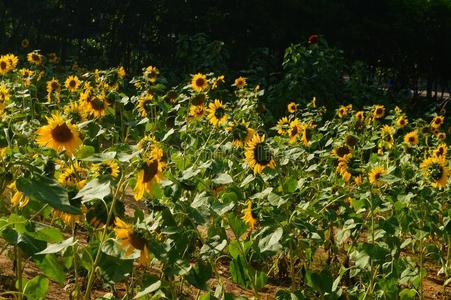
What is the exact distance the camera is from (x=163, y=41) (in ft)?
30.3

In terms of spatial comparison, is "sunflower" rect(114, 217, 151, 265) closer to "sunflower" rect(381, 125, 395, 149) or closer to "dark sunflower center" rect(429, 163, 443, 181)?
"dark sunflower center" rect(429, 163, 443, 181)

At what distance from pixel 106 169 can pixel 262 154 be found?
0.71 meters

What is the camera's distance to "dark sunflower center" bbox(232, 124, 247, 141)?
2814 mm

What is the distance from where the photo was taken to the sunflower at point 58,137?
6.84ft

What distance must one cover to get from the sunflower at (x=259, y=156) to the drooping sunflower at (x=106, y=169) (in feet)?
1.90

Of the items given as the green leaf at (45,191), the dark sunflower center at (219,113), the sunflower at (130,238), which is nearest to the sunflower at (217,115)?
the dark sunflower center at (219,113)

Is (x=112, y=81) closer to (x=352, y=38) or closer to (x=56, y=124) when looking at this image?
(x=56, y=124)

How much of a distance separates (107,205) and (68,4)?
26.4 ft

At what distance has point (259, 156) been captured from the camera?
8.38 feet

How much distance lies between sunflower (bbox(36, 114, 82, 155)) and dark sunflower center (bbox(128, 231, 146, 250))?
56 cm

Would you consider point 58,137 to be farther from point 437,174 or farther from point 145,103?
point 145,103

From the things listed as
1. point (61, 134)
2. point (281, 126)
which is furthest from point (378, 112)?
point (61, 134)

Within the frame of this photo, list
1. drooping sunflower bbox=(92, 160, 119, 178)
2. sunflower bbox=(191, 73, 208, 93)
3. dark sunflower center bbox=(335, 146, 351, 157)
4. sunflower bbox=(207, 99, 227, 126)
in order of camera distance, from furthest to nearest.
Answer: sunflower bbox=(191, 73, 208, 93) < sunflower bbox=(207, 99, 227, 126) < dark sunflower center bbox=(335, 146, 351, 157) < drooping sunflower bbox=(92, 160, 119, 178)

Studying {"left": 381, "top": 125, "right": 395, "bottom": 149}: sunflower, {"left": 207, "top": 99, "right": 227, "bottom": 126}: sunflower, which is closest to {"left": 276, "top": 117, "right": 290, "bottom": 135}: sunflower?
{"left": 207, "top": 99, "right": 227, "bottom": 126}: sunflower
